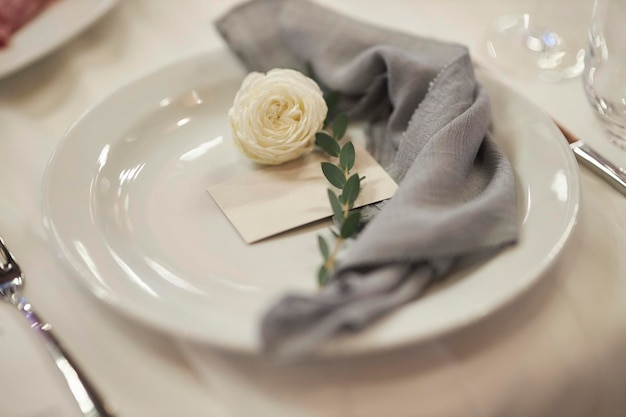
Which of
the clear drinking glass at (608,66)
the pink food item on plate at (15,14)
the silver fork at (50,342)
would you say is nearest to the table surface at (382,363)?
the silver fork at (50,342)

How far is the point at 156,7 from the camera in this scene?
1.02 meters

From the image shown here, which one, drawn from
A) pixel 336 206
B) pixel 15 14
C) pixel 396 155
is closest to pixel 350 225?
pixel 336 206

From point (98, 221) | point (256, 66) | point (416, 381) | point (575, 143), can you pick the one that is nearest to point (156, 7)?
point (256, 66)

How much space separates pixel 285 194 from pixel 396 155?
0.44 ft

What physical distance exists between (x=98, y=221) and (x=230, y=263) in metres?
0.14

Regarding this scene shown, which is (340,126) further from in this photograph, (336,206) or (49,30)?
(49,30)

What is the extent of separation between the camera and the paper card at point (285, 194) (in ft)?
2.03

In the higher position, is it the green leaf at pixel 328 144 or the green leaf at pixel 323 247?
the green leaf at pixel 328 144

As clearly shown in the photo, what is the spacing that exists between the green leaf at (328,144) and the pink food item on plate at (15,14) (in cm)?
49

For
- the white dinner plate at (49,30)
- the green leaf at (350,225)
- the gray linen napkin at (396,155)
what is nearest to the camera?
the gray linen napkin at (396,155)

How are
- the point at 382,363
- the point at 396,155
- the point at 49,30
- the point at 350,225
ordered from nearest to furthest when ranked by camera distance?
the point at 382,363
the point at 350,225
the point at 396,155
the point at 49,30

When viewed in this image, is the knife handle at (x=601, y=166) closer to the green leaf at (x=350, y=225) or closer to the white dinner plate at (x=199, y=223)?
the white dinner plate at (x=199, y=223)

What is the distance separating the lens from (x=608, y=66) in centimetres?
72

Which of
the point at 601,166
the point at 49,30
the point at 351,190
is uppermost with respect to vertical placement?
the point at 49,30
